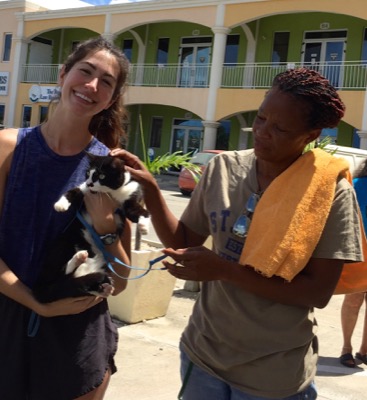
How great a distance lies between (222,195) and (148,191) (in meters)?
0.34

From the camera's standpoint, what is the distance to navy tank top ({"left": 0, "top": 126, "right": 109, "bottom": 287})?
1934 mm

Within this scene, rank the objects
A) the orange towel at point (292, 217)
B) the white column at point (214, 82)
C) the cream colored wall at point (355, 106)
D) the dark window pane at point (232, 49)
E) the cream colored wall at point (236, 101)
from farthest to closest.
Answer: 1. the dark window pane at point (232, 49)
2. the white column at point (214, 82)
3. the cream colored wall at point (236, 101)
4. the cream colored wall at point (355, 106)
5. the orange towel at point (292, 217)

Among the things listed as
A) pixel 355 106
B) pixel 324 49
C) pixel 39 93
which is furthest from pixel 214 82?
pixel 39 93

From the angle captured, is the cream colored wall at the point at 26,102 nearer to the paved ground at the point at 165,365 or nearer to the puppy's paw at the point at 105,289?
the paved ground at the point at 165,365

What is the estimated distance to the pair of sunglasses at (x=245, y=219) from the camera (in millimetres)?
1865

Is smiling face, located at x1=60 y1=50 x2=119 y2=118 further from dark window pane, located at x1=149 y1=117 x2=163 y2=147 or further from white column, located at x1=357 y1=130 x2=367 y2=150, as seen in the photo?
dark window pane, located at x1=149 y1=117 x2=163 y2=147

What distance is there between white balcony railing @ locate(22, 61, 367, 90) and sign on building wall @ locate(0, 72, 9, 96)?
3017mm

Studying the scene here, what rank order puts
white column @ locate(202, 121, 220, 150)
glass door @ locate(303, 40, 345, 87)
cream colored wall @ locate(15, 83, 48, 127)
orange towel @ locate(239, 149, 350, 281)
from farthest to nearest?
cream colored wall @ locate(15, 83, 48, 127)
white column @ locate(202, 121, 220, 150)
glass door @ locate(303, 40, 345, 87)
orange towel @ locate(239, 149, 350, 281)

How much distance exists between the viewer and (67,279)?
6.33 ft

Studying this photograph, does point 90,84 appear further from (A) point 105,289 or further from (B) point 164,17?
(B) point 164,17

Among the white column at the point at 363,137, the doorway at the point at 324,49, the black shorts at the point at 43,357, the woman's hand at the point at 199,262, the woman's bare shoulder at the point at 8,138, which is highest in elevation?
the doorway at the point at 324,49

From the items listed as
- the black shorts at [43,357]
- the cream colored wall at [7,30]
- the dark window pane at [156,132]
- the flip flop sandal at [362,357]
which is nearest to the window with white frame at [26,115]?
the cream colored wall at [7,30]

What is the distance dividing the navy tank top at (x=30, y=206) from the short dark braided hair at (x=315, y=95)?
0.83m

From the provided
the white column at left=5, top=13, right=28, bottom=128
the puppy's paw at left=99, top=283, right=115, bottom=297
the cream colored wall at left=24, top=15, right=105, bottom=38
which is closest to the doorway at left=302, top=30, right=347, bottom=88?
the cream colored wall at left=24, top=15, right=105, bottom=38
